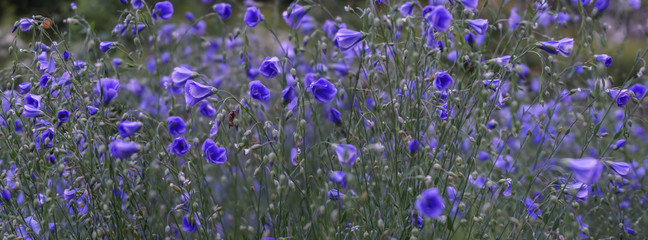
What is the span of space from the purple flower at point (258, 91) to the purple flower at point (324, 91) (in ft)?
0.72

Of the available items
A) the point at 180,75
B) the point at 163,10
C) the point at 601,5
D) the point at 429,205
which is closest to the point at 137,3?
the point at 163,10

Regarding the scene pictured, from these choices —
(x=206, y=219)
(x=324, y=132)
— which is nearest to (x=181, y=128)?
(x=206, y=219)

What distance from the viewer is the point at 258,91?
2.19 m

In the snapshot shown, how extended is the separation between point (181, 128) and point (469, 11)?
119cm

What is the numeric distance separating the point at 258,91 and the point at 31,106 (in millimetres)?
817

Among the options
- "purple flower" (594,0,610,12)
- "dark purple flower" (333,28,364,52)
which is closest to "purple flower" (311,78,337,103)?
"dark purple flower" (333,28,364,52)

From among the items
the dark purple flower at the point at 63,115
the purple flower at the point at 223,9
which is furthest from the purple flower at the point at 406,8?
the dark purple flower at the point at 63,115

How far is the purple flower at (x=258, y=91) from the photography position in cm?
217

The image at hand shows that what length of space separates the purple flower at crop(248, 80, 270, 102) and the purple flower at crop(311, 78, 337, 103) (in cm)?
22

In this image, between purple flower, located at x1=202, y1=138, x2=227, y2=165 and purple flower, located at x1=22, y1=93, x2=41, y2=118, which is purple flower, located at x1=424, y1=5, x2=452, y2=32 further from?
purple flower, located at x1=22, y1=93, x2=41, y2=118

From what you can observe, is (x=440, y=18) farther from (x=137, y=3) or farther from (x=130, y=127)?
(x=137, y=3)

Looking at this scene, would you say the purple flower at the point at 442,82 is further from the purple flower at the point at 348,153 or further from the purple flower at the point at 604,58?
the purple flower at the point at 604,58

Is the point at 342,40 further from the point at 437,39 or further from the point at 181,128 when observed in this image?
the point at 181,128

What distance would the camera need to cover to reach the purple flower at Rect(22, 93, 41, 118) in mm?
2090
